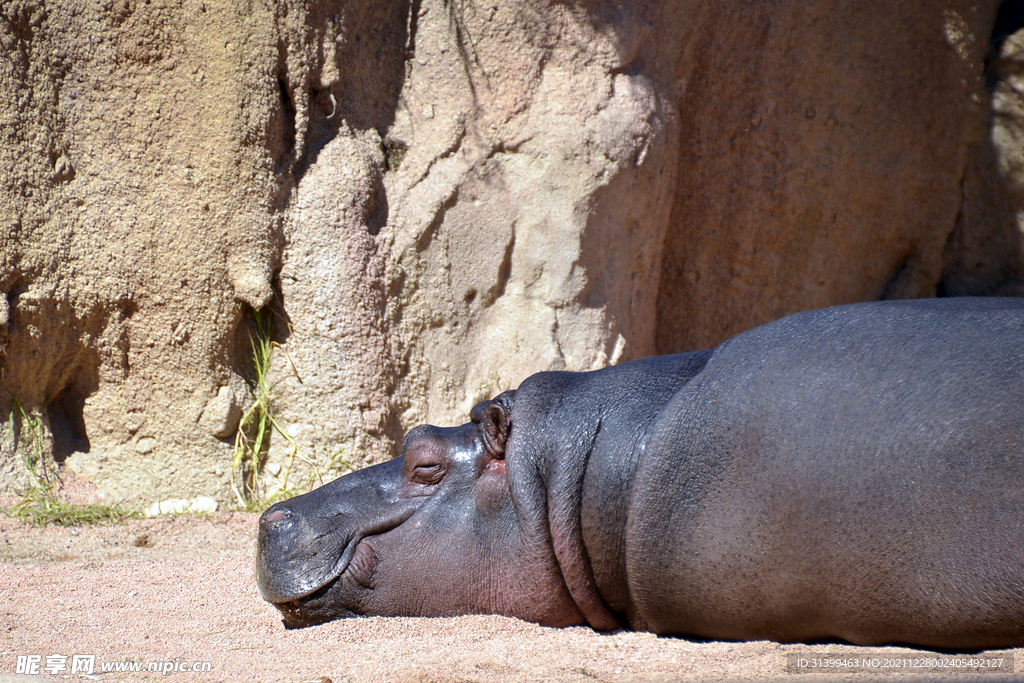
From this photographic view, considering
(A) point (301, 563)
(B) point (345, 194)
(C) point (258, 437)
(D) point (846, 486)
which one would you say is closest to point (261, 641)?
(A) point (301, 563)

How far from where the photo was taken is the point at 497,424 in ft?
8.89

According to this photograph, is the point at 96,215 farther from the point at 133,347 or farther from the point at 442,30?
the point at 442,30

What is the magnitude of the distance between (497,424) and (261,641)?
0.91 m

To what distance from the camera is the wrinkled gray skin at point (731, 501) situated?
203 centimetres

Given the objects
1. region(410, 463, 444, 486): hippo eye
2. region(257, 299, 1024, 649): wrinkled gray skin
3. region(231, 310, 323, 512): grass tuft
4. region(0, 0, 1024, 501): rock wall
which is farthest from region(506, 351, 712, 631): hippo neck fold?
region(231, 310, 323, 512): grass tuft

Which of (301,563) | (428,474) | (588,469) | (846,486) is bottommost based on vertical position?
(301,563)

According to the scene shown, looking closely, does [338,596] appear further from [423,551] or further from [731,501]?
[731,501]

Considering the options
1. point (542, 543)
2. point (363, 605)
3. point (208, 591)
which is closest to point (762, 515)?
point (542, 543)

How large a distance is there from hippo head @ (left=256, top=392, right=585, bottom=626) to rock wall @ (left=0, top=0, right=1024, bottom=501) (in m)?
1.51

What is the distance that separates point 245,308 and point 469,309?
1.08 metres

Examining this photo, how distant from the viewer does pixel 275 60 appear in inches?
158

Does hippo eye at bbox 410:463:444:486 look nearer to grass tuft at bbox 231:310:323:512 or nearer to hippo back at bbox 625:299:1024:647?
hippo back at bbox 625:299:1024:647

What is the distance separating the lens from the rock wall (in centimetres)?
392

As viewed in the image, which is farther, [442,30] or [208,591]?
[442,30]
